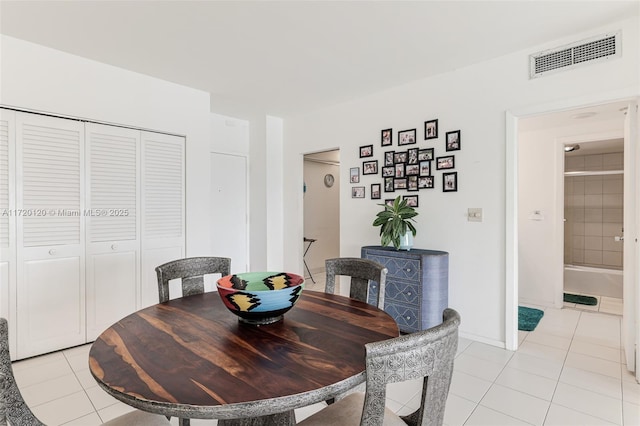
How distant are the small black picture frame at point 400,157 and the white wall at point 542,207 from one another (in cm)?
203

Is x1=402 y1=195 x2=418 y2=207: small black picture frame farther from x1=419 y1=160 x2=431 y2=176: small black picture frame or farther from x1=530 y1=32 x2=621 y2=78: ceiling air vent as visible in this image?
x1=530 y1=32 x2=621 y2=78: ceiling air vent

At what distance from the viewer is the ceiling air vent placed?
2.54 meters

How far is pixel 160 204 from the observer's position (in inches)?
143

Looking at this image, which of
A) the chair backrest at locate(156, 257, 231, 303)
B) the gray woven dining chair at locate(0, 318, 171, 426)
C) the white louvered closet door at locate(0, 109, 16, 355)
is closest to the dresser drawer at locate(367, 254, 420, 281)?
the chair backrest at locate(156, 257, 231, 303)

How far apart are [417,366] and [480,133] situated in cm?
290

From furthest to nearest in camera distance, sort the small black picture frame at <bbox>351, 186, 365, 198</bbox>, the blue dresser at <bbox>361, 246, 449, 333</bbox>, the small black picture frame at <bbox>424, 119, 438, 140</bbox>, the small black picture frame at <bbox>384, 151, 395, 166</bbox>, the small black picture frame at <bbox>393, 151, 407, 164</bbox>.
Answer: the small black picture frame at <bbox>351, 186, 365, 198</bbox> < the small black picture frame at <bbox>384, 151, 395, 166</bbox> < the small black picture frame at <bbox>393, 151, 407, 164</bbox> < the small black picture frame at <bbox>424, 119, 438, 140</bbox> < the blue dresser at <bbox>361, 246, 449, 333</bbox>

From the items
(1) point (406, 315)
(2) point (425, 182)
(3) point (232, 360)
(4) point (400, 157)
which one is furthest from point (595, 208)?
(3) point (232, 360)

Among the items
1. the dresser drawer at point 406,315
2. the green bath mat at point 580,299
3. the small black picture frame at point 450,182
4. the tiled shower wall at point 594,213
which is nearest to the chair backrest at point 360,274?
the dresser drawer at point 406,315

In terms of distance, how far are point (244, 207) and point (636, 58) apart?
4.66 m

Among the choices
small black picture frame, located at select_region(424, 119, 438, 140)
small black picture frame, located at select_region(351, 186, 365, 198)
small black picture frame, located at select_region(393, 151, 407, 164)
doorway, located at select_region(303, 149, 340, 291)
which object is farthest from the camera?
doorway, located at select_region(303, 149, 340, 291)

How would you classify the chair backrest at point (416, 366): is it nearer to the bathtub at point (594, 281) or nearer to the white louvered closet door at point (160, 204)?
the white louvered closet door at point (160, 204)

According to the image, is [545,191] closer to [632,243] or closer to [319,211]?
[632,243]

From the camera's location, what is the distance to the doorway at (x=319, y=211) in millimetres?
6277

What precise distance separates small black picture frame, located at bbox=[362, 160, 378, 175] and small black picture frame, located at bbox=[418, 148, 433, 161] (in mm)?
578
